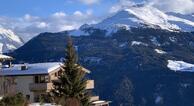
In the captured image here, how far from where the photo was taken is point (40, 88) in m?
72.7

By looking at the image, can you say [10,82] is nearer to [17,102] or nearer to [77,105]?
[77,105]

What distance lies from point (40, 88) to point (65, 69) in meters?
21.3

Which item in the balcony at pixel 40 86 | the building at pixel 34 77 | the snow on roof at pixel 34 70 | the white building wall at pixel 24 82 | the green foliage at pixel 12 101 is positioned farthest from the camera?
the white building wall at pixel 24 82

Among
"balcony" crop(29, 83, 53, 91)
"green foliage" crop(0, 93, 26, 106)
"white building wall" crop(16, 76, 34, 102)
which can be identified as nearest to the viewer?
"green foliage" crop(0, 93, 26, 106)

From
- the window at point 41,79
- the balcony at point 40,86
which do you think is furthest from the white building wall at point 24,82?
the balcony at point 40,86

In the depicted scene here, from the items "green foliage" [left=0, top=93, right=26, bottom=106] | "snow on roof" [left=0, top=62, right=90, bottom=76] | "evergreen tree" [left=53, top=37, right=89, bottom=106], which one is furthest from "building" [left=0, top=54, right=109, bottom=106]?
"green foliage" [left=0, top=93, right=26, bottom=106]

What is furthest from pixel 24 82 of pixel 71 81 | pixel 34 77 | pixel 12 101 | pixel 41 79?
pixel 12 101

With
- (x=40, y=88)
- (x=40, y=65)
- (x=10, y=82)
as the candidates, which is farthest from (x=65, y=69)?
(x=40, y=65)

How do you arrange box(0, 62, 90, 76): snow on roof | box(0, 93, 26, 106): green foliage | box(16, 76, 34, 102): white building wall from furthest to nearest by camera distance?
box(16, 76, 34, 102): white building wall → box(0, 62, 90, 76): snow on roof → box(0, 93, 26, 106): green foliage

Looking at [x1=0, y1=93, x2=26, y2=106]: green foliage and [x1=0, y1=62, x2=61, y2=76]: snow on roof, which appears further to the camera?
[x1=0, y1=62, x2=61, y2=76]: snow on roof

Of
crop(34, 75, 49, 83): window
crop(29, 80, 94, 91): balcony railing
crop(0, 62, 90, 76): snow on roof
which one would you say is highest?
crop(0, 62, 90, 76): snow on roof

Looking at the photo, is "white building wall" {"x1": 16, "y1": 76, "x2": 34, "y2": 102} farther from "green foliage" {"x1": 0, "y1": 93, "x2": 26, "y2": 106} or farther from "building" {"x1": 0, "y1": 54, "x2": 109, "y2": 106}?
"green foliage" {"x1": 0, "y1": 93, "x2": 26, "y2": 106}

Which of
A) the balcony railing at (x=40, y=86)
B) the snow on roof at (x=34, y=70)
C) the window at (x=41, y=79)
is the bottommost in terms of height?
the balcony railing at (x=40, y=86)

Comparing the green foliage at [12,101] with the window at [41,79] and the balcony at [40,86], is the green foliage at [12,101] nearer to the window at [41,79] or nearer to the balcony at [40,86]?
the balcony at [40,86]
